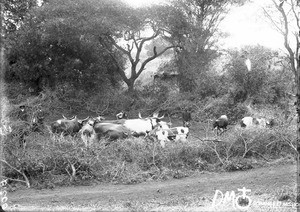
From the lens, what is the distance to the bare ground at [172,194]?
6.58 m

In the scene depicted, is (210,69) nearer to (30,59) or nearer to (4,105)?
(30,59)

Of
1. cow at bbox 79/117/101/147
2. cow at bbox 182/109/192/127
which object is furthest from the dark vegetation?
cow at bbox 79/117/101/147

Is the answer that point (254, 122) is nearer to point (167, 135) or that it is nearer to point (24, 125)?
point (167, 135)

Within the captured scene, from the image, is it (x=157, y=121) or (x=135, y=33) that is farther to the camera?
(x=135, y=33)

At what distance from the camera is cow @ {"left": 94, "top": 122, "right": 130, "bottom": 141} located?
11719 mm

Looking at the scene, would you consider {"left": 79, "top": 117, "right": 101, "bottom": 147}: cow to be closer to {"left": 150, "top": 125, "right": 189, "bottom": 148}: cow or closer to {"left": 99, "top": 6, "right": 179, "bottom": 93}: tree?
{"left": 150, "top": 125, "right": 189, "bottom": 148}: cow

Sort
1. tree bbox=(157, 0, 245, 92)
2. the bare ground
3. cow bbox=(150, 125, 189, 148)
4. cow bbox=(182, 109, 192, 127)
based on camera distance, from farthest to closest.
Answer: tree bbox=(157, 0, 245, 92) → cow bbox=(182, 109, 192, 127) → cow bbox=(150, 125, 189, 148) → the bare ground

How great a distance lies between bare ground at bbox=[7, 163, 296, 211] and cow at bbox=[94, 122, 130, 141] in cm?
296

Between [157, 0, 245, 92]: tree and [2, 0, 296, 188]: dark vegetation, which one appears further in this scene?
[157, 0, 245, 92]: tree

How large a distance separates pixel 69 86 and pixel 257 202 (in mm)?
14290

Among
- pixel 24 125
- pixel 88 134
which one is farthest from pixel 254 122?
pixel 24 125

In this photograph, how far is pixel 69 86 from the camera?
764 inches

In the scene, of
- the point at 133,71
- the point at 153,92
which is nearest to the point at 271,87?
the point at 153,92

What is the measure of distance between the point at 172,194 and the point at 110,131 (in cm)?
439
